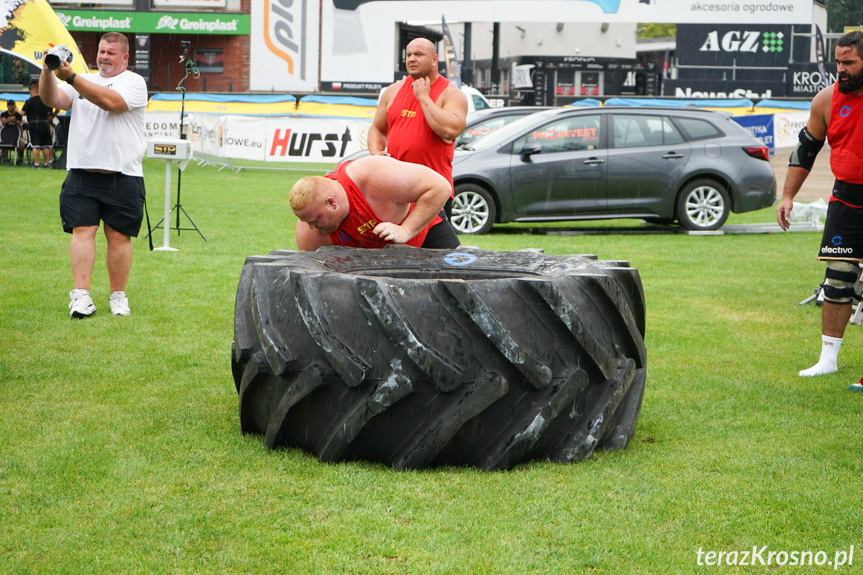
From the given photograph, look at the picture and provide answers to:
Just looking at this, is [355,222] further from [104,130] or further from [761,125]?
[761,125]

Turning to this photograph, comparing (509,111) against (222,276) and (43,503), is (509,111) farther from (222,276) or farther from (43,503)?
(43,503)

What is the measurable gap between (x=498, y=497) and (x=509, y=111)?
1053 cm

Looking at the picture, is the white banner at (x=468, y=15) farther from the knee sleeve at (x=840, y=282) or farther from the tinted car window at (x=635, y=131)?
the knee sleeve at (x=840, y=282)

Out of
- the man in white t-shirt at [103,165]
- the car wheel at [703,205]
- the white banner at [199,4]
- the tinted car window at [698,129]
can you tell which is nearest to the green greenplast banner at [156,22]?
the white banner at [199,4]

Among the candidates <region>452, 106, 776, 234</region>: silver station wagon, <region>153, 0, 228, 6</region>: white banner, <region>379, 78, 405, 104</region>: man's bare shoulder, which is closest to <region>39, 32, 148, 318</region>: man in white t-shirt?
<region>379, 78, 405, 104</region>: man's bare shoulder

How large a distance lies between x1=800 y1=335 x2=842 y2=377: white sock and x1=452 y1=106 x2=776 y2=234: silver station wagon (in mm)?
6334

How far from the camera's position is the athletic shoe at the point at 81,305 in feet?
19.8

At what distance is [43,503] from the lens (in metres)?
2.98

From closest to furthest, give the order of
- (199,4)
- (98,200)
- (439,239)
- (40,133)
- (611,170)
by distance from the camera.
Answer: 1. (439,239)
2. (98,200)
3. (611,170)
4. (40,133)
5. (199,4)

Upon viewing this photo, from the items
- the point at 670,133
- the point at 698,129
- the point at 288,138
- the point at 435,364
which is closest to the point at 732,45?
the point at 288,138

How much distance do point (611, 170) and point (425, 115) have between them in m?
6.53

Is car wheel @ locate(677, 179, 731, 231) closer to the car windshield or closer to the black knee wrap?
the car windshield

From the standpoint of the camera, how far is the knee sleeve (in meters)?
5.10

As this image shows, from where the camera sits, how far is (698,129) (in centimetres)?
1202
